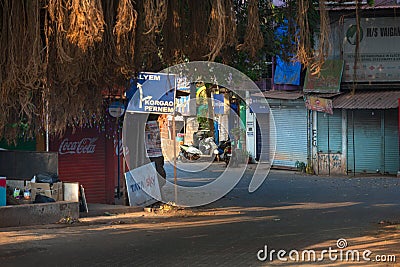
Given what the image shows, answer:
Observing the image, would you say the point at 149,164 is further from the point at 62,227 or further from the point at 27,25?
the point at 27,25

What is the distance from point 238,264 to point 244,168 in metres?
20.6

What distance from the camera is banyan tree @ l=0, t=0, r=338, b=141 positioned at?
6914mm

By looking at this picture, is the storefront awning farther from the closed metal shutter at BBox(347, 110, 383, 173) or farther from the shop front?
the shop front

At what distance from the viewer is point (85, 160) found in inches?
642

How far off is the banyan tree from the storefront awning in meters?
15.2

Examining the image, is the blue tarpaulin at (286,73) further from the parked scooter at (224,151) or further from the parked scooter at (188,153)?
the parked scooter at (188,153)

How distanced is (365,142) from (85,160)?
13.4 metres

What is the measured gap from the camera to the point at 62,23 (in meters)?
6.95

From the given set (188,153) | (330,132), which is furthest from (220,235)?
(188,153)

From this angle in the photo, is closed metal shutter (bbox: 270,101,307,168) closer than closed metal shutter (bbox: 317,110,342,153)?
No

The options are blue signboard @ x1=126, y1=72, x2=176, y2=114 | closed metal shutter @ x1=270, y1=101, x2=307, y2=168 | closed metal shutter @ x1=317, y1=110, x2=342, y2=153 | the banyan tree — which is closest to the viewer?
the banyan tree

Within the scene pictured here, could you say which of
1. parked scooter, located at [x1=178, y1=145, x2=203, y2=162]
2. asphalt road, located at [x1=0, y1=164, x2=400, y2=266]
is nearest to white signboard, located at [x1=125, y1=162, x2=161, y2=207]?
asphalt road, located at [x1=0, y1=164, x2=400, y2=266]

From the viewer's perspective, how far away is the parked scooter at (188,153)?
34.2m

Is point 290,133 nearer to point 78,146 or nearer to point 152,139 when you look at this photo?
point 152,139
